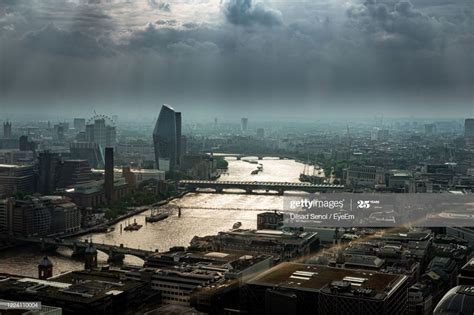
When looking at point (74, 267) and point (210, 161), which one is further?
point (210, 161)

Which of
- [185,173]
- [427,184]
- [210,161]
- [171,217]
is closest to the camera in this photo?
[171,217]

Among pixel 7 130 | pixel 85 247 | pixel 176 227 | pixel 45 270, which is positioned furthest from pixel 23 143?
pixel 45 270

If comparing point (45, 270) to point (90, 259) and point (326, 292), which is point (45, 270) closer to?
point (90, 259)

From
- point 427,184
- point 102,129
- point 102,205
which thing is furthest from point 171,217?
point 102,129

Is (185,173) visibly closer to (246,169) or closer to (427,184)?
(246,169)

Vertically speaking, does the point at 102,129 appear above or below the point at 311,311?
above

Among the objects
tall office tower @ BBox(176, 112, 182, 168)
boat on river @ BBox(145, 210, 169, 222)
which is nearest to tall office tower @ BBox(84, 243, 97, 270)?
boat on river @ BBox(145, 210, 169, 222)

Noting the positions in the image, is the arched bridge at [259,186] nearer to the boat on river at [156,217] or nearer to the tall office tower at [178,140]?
the tall office tower at [178,140]
